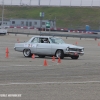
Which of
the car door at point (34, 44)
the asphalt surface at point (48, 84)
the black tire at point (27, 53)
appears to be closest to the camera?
the asphalt surface at point (48, 84)

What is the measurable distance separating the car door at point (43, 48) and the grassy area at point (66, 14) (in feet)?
261

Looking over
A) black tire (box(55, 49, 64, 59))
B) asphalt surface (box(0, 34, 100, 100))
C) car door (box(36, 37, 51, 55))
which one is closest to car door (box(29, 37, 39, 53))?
car door (box(36, 37, 51, 55))

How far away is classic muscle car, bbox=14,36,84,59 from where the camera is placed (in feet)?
95.9

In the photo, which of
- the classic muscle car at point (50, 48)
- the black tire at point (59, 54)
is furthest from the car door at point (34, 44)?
the black tire at point (59, 54)

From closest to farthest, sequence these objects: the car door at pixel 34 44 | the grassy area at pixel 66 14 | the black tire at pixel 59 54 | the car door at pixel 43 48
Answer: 1. the black tire at pixel 59 54
2. the car door at pixel 43 48
3. the car door at pixel 34 44
4. the grassy area at pixel 66 14

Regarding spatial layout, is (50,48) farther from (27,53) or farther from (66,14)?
(66,14)

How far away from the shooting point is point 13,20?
355ft

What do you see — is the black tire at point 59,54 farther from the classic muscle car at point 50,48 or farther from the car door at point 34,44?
the car door at point 34,44

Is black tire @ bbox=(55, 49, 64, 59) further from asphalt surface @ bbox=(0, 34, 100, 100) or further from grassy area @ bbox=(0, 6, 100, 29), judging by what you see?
grassy area @ bbox=(0, 6, 100, 29)

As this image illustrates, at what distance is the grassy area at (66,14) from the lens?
112000mm

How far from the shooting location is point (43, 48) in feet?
97.4

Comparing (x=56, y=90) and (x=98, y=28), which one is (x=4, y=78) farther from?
(x=98, y=28)

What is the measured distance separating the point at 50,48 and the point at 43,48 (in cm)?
52

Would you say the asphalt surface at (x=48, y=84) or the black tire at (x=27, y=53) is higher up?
the asphalt surface at (x=48, y=84)
